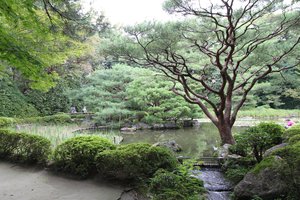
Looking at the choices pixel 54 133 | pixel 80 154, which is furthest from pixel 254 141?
pixel 54 133

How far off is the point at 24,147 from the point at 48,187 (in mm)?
1704

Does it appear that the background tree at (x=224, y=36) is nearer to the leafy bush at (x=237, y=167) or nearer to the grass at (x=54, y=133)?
the leafy bush at (x=237, y=167)

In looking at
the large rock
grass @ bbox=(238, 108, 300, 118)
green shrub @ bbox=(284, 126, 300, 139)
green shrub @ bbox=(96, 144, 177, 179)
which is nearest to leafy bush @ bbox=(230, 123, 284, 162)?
green shrub @ bbox=(284, 126, 300, 139)

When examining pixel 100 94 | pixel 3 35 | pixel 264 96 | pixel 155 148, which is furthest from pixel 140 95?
pixel 264 96

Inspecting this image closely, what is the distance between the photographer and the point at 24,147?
17.0 feet

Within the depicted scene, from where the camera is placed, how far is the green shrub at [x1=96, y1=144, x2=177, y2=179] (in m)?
3.88

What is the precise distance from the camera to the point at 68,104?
17781 mm

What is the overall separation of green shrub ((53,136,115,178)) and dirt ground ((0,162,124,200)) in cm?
→ 20

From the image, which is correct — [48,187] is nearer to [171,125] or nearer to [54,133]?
[54,133]

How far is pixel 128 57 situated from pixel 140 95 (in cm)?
485

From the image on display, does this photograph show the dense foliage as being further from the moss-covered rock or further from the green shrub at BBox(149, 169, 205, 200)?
the green shrub at BBox(149, 169, 205, 200)

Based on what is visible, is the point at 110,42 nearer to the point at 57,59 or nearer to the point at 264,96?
the point at 57,59

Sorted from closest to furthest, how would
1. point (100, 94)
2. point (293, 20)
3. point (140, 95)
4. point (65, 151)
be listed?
point (65, 151), point (293, 20), point (140, 95), point (100, 94)

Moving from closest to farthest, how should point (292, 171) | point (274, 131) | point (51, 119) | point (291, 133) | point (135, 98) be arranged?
point (292, 171), point (291, 133), point (274, 131), point (135, 98), point (51, 119)
